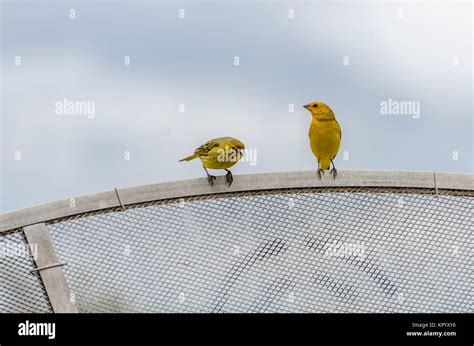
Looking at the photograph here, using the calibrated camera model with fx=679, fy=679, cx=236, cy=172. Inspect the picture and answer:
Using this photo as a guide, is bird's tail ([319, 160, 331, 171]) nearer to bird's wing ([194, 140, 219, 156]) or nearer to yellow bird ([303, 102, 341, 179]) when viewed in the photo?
yellow bird ([303, 102, 341, 179])

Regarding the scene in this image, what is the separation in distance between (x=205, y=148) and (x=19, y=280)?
56.9 inches

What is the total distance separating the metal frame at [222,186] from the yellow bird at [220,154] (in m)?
0.07

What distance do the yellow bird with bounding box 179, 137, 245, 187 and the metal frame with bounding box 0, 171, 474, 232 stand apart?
2.8 inches

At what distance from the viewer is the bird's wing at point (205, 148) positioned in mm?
4535

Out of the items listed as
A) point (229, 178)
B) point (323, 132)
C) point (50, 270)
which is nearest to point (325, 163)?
point (323, 132)

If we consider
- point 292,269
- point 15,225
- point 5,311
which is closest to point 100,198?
point 15,225

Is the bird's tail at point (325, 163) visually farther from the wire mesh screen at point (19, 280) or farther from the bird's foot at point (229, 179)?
the wire mesh screen at point (19, 280)

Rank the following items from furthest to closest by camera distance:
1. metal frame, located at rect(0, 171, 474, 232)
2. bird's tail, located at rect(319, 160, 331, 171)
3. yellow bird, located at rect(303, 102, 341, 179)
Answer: yellow bird, located at rect(303, 102, 341, 179), bird's tail, located at rect(319, 160, 331, 171), metal frame, located at rect(0, 171, 474, 232)

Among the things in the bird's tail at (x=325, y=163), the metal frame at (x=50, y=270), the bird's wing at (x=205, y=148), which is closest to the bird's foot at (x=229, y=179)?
the bird's wing at (x=205, y=148)

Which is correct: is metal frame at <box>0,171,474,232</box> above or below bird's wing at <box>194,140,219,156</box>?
below

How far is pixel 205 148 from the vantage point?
456 centimetres

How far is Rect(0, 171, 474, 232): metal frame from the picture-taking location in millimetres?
4215

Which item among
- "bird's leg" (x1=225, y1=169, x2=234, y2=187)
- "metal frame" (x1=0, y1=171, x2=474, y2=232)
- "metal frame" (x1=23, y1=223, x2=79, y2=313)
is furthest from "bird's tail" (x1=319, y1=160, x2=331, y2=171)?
"metal frame" (x1=23, y1=223, x2=79, y2=313)
